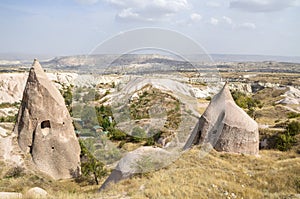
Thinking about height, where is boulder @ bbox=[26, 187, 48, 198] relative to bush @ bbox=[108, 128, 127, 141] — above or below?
above

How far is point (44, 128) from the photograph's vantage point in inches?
583

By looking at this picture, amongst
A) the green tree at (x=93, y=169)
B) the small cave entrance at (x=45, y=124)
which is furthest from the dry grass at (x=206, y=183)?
the small cave entrance at (x=45, y=124)

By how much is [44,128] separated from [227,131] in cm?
952

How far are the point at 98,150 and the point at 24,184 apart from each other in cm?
553

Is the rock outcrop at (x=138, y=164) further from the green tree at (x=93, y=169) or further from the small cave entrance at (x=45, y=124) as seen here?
the small cave entrance at (x=45, y=124)

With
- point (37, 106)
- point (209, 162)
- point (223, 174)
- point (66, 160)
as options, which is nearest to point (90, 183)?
point (66, 160)

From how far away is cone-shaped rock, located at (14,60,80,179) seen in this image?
47.2 ft

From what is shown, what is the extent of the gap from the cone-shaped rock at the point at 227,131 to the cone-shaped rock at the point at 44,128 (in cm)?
685

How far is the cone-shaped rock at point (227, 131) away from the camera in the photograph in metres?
14.7

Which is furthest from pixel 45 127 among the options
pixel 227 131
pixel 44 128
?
pixel 227 131

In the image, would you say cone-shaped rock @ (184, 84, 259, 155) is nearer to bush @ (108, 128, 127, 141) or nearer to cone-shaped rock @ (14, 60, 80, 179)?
cone-shaped rock @ (14, 60, 80, 179)

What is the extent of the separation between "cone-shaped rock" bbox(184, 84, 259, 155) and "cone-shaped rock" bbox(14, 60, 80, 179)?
6850 millimetres

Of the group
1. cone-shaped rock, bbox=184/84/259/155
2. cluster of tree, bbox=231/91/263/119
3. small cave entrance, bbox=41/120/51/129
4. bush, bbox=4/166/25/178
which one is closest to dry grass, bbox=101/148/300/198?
cone-shaped rock, bbox=184/84/259/155

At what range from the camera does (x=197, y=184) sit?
8.78 meters
